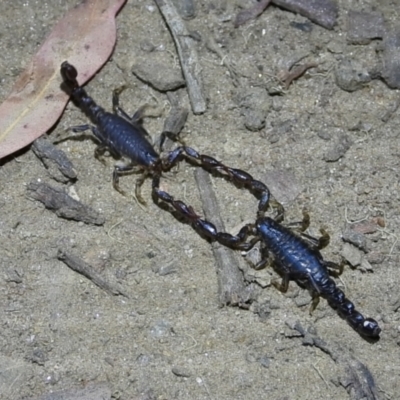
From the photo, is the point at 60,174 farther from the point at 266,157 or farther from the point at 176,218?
the point at 266,157

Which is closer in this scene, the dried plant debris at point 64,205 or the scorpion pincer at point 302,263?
the scorpion pincer at point 302,263

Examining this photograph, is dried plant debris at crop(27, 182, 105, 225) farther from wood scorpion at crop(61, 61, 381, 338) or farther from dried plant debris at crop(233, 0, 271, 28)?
dried plant debris at crop(233, 0, 271, 28)

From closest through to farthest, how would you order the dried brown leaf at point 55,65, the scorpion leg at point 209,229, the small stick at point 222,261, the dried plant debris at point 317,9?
the small stick at point 222,261, the scorpion leg at point 209,229, the dried brown leaf at point 55,65, the dried plant debris at point 317,9


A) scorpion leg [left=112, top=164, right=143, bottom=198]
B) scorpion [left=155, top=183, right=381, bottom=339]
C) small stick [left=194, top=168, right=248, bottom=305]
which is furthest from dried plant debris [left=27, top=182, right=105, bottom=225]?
small stick [left=194, top=168, right=248, bottom=305]

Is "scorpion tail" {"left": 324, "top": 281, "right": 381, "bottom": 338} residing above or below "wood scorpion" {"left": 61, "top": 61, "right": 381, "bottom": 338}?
below

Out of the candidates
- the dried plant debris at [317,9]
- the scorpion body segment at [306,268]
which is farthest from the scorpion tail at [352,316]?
the dried plant debris at [317,9]

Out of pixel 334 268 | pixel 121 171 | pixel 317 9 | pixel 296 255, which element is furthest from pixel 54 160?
pixel 317 9

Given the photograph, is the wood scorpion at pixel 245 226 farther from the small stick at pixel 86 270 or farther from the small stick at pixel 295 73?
the small stick at pixel 295 73
